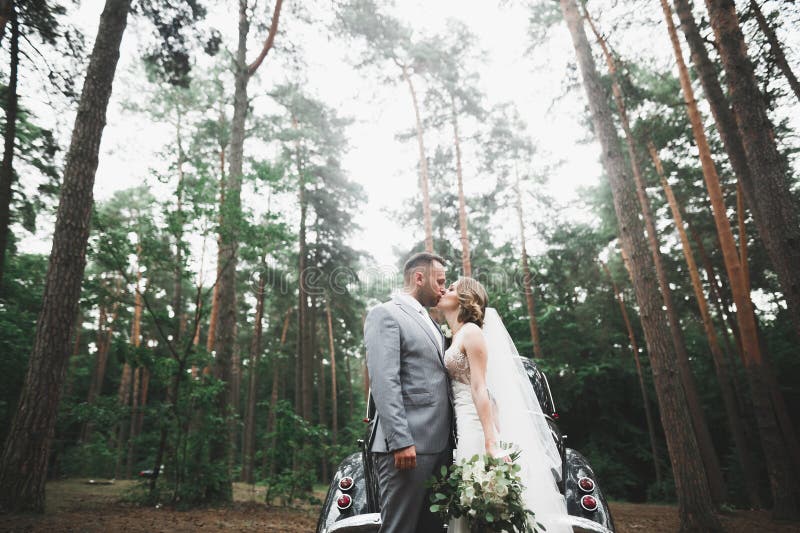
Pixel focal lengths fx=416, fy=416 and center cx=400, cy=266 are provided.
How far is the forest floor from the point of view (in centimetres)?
478

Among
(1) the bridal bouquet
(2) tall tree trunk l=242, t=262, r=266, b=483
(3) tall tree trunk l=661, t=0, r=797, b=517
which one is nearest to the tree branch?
(2) tall tree trunk l=242, t=262, r=266, b=483

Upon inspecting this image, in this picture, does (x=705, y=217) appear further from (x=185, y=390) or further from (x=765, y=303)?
(x=185, y=390)

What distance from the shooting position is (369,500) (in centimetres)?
328

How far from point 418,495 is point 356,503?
1398mm

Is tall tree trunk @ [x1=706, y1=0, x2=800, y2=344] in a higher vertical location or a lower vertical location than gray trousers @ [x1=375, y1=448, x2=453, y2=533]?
higher

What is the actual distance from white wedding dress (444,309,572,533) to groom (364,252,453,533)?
0.08 m

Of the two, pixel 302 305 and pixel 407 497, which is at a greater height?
pixel 302 305

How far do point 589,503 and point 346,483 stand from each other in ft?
6.34

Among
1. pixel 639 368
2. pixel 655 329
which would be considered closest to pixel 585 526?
pixel 655 329

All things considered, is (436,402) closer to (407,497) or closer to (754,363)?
(407,497)

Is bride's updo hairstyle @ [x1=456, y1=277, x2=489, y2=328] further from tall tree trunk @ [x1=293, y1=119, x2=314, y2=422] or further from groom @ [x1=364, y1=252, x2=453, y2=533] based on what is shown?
tall tree trunk @ [x1=293, y1=119, x2=314, y2=422]

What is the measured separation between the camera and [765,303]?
1658 centimetres

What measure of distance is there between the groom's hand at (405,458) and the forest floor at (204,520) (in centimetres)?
451

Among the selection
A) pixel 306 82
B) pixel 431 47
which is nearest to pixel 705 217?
pixel 431 47
